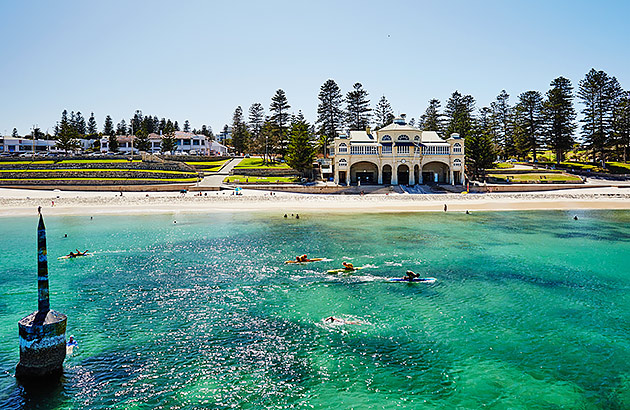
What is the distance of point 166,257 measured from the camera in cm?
2634

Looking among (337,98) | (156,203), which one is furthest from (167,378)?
(337,98)

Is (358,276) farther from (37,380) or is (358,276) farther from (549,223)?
(549,223)

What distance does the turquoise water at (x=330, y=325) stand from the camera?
10.9 m

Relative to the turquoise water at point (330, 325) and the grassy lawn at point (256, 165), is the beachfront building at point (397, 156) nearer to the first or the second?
the grassy lawn at point (256, 165)

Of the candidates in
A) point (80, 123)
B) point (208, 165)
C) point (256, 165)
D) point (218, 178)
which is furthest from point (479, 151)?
point (80, 123)

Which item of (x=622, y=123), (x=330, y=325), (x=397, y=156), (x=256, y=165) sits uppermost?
(x=622, y=123)

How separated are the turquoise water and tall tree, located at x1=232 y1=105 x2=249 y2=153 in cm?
7508

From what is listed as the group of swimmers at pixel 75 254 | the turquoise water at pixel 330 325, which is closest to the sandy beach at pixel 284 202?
the turquoise water at pixel 330 325

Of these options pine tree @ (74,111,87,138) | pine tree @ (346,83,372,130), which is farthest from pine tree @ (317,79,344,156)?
pine tree @ (74,111,87,138)

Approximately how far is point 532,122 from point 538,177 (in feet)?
61.8

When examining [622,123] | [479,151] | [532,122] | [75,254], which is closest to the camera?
[75,254]

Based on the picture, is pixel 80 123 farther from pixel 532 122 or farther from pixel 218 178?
pixel 532 122

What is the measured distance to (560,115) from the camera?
73812 millimetres

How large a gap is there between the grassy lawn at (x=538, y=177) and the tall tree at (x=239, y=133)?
5834cm
